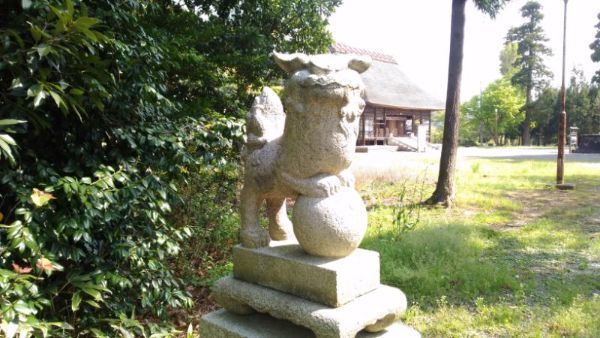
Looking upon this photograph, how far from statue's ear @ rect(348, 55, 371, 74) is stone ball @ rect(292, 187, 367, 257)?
0.60 m

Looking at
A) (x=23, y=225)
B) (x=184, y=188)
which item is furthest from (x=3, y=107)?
(x=184, y=188)

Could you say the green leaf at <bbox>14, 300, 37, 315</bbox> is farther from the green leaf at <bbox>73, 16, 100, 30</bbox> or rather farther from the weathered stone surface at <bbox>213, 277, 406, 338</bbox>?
the green leaf at <bbox>73, 16, 100, 30</bbox>

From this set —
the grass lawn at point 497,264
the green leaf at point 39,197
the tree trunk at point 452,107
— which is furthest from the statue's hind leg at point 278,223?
the tree trunk at point 452,107

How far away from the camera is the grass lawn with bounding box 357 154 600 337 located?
3.18 m

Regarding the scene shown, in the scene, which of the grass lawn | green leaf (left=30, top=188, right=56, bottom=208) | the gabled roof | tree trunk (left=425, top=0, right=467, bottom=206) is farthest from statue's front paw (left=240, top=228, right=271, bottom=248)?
the gabled roof

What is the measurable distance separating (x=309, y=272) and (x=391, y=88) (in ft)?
79.3

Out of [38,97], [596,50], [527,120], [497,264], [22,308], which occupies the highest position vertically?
[596,50]

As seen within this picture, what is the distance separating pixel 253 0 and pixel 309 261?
176 inches

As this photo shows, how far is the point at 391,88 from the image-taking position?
24656mm

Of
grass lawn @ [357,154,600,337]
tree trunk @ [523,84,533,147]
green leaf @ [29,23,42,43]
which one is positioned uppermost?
tree trunk @ [523,84,533,147]

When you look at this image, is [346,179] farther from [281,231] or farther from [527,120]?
[527,120]

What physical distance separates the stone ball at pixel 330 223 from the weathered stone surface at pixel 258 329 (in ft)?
1.37

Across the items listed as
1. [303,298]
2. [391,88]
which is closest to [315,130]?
[303,298]

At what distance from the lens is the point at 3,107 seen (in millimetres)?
1968
